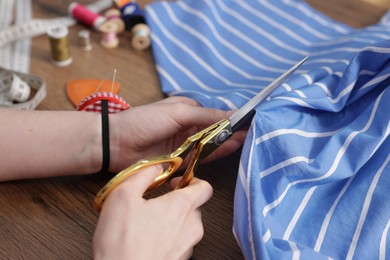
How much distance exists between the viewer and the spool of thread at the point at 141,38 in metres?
0.76

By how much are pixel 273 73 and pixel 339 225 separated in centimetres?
31

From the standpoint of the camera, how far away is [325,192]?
19.1 inches

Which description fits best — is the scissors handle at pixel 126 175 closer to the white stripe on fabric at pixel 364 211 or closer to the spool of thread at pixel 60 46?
the white stripe on fabric at pixel 364 211

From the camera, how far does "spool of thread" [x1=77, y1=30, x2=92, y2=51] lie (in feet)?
2.46

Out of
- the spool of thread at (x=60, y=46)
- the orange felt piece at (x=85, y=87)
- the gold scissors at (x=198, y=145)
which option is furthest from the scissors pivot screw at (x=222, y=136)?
the spool of thread at (x=60, y=46)

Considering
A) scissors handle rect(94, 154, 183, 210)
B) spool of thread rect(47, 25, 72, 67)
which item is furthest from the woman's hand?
spool of thread rect(47, 25, 72, 67)

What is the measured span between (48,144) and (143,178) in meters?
0.19

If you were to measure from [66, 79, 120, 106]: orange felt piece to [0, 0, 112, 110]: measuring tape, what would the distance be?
0.14 ft

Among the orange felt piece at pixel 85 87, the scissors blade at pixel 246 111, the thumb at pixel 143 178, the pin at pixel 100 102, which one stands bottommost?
the orange felt piece at pixel 85 87

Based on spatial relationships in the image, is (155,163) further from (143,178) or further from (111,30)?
(111,30)

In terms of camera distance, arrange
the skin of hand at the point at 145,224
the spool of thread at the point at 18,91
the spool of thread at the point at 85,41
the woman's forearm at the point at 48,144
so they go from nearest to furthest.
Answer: the skin of hand at the point at 145,224
the woman's forearm at the point at 48,144
the spool of thread at the point at 18,91
the spool of thread at the point at 85,41

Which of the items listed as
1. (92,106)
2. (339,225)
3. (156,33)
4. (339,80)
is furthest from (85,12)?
(339,225)

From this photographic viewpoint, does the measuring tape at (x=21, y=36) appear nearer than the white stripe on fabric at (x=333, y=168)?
No

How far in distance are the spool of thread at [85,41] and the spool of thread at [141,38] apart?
8 centimetres
